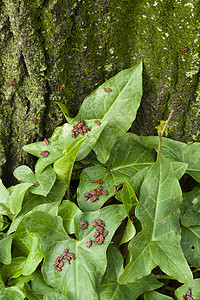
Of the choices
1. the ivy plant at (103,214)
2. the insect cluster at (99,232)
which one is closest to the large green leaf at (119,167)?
the ivy plant at (103,214)

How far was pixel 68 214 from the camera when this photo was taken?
5.55 feet

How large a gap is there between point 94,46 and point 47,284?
119 cm

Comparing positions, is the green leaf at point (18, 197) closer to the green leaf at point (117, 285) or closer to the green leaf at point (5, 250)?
the green leaf at point (5, 250)

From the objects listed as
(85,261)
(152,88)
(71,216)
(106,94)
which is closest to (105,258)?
(85,261)

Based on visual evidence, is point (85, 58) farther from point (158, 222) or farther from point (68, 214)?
point (158, 222)

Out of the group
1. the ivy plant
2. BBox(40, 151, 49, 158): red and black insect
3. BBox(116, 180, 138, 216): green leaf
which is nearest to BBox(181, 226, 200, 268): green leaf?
the ivy plant

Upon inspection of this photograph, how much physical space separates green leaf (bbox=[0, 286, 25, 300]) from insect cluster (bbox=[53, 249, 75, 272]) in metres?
0.21

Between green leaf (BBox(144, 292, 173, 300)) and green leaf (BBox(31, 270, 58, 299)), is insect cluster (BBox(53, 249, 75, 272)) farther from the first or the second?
green leaf (BBox(144, 292, 173, 300))

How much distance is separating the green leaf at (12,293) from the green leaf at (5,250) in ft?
0.41

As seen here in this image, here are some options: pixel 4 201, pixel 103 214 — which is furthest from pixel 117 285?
pixel 4 201

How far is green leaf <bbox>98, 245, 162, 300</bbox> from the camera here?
5.04ft

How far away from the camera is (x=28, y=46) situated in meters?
1.70

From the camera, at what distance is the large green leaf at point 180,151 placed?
1813 millimetres

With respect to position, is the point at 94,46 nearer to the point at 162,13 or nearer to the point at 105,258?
the point at 162,13
